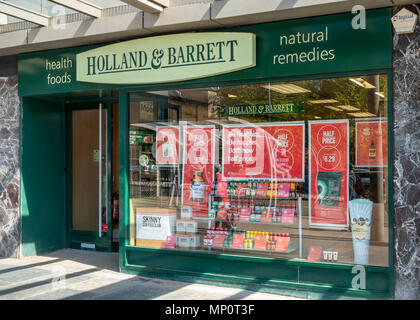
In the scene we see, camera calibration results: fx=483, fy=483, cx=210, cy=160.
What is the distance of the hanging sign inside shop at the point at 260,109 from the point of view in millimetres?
6098

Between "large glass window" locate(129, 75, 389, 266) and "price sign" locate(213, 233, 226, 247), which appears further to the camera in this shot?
"price sign" locate(213, 233, 226, 247)

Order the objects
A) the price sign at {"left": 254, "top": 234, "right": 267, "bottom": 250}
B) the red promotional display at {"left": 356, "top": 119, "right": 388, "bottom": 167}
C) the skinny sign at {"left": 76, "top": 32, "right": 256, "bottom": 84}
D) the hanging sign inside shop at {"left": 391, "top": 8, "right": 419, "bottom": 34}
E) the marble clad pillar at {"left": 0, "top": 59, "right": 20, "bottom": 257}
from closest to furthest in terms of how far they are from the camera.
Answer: the hanging sign inside shop at {"left": 391, "top": 8, "right": 419, "bottom": 34}
the red promotional display at {"left": 356, "top": 119, "right": 388, "bottom": 167}
the skinny sign at {"left": 76, "top": 32, "right": 256, "bottom": 84}
the price sign at {"left": 254, "top": 234, "right": 267, "bottom": 250}
the marble clad pillar at {"left": 0, "top": 59, "right": 20, "bottom": 257}

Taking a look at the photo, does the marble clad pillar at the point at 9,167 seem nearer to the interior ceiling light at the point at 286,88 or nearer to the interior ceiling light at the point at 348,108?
the interior ceiling light at the point at 286,88

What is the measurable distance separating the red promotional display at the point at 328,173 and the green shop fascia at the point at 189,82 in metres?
0.50

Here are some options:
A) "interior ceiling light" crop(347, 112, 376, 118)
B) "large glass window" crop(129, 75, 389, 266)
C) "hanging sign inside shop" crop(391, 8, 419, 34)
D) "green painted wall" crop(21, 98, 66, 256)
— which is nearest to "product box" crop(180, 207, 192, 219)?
"large glass window" crop(129, 75, 389, 266)

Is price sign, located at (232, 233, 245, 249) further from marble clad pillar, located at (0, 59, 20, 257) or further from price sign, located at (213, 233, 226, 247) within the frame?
marble clad pillar, located at (0, 59, 20, 257)

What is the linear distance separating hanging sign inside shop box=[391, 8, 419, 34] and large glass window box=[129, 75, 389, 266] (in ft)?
1.80

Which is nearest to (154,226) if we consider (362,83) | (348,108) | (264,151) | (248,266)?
(248,266)

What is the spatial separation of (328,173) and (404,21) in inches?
75.4

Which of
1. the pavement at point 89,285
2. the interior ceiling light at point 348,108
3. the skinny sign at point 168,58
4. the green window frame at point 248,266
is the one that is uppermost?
the skinny sign at point 168,58

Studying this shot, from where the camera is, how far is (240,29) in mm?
6137

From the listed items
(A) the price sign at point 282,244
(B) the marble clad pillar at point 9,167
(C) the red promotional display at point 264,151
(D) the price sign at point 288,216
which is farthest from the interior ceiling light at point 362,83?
(B) the marble clad pillar at point 9,167

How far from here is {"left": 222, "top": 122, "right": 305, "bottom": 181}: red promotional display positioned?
6121mm

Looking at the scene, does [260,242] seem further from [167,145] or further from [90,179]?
[90,179]
